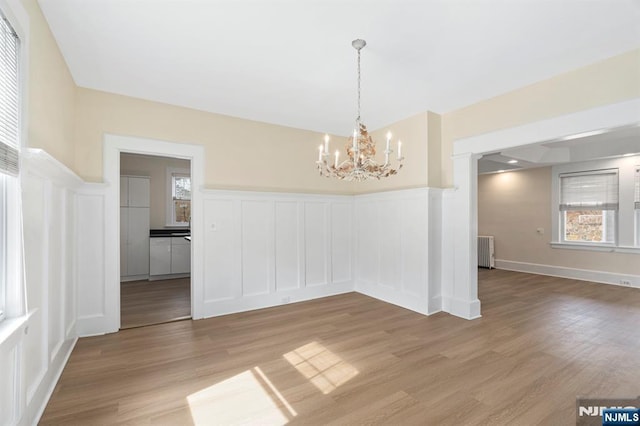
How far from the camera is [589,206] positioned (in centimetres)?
643

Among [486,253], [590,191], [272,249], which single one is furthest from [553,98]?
[486,253]

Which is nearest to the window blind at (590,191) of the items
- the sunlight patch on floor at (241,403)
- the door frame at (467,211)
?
the door frame at (467,211)

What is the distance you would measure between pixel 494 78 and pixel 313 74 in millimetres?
2005

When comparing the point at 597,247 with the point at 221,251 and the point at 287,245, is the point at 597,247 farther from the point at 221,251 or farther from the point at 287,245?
the point at 221,251

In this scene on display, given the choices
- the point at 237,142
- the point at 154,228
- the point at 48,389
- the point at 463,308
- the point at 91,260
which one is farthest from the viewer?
the point at 154,228

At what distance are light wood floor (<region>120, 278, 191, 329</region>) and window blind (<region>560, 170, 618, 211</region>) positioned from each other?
8268 mm

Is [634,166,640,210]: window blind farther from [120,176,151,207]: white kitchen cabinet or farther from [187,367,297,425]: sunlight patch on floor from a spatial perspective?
[120,176,151,207]: white kitchen cabinet

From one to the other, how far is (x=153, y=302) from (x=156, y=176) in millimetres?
3316

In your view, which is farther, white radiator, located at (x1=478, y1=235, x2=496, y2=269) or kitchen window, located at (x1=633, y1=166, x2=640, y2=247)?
white radiator, located at (x1=478, y1=235, x2=496, y2=269)

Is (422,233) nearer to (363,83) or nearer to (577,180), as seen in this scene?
(363,83)

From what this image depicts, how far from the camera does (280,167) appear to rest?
15.6 ft

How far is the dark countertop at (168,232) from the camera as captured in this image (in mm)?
6348

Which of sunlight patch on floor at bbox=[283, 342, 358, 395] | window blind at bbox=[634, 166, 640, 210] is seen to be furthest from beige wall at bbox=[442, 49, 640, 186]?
window blind at bbox=[634, 166, 640, 210]

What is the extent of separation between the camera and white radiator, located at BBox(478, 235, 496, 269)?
783cm
